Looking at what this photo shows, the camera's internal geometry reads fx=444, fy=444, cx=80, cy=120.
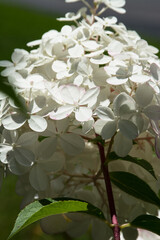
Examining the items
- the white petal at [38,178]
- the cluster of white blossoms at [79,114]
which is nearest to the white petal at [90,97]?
the cluster of white blossoms at [79,114]

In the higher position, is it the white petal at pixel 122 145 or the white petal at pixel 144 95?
the white petal at pixel 144 95

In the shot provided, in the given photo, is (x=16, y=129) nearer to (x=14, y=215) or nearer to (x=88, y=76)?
(x=88, y=76)

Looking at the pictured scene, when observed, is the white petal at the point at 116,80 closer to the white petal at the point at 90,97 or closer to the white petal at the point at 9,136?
the white petal at the point at 90,97

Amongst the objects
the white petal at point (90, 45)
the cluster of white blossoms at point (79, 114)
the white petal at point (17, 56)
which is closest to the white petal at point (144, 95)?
the cluster of white blossoms at point (79, 114)

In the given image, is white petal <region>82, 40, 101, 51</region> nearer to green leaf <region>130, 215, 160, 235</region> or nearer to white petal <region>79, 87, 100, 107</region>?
white petal <region>79, 87, 100, 107</region>

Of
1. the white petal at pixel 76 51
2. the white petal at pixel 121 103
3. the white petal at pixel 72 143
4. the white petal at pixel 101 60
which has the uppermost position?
the white petal at pixel 76 51

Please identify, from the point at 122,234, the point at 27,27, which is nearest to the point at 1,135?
the point at 122,234

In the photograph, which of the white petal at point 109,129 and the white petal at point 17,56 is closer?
the white petal at point 109,129
